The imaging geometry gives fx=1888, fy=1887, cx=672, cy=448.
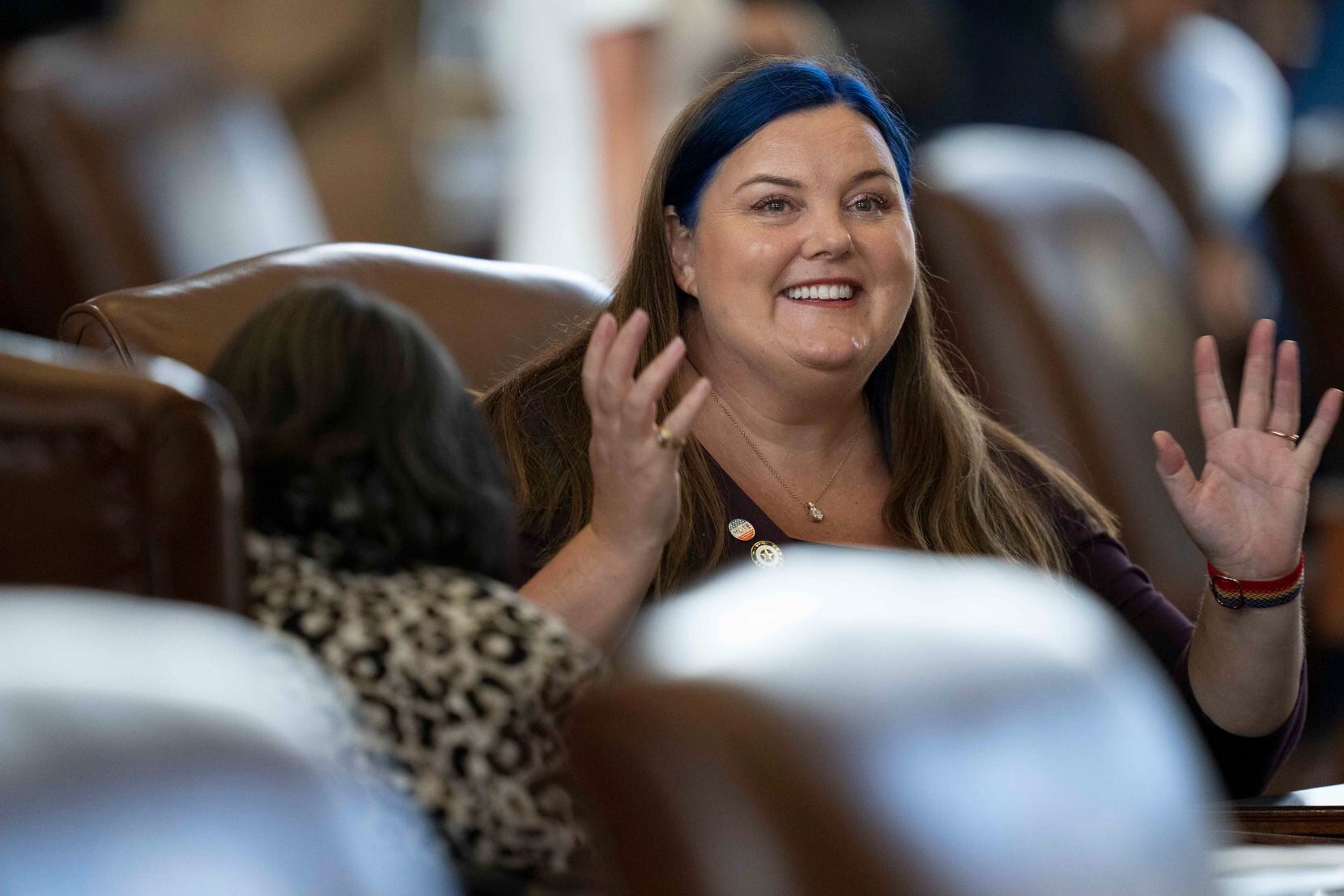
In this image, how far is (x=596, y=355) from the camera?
140 centimetres

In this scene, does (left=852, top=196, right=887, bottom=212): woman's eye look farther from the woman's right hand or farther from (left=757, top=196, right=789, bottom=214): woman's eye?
the woman's right hand

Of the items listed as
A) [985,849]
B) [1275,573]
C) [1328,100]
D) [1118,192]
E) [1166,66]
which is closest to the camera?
[985,849]

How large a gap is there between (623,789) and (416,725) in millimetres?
302

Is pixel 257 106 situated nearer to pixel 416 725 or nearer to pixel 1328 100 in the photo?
pixel 416 725

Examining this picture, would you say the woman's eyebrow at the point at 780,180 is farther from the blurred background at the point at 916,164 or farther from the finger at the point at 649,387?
the finger at the point at 649,387

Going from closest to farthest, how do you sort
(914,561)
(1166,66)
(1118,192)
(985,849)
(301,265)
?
(985,849), (914,561), (301,265), (1118,192), (1166,66)

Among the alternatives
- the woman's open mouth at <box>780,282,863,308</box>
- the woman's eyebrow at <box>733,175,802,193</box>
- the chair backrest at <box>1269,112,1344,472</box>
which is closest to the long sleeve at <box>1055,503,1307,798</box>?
the woman's open mouth at <box>780,282,863,308</box>

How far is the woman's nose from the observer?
176 cm

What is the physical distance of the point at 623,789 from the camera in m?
0.86

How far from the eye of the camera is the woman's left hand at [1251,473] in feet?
5.65

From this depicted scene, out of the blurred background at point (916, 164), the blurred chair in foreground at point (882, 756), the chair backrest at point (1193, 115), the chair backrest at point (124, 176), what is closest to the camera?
the blurred chair in foreground at point (882, 756)

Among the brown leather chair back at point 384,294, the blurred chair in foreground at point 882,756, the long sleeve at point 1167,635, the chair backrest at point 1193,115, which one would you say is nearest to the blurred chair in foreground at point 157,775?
the blurred chair in foreground at point 882,756

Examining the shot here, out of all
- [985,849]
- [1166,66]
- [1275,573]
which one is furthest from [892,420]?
[1166,66]

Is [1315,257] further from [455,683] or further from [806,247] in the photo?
[455,683]
